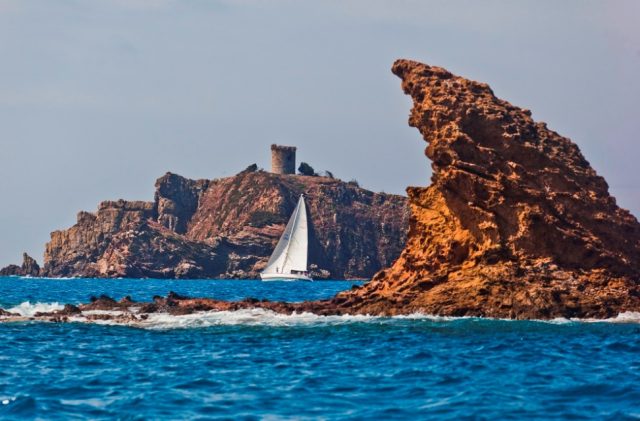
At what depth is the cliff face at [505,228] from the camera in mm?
35750

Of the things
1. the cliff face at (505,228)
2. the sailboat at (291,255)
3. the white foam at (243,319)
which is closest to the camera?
the white foam at (243,319)

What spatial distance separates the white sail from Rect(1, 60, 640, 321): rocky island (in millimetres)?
102502

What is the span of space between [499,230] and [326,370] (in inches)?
568

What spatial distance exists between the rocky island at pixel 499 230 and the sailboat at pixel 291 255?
103m

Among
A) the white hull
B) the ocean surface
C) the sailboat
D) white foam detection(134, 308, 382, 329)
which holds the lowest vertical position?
the ocean surface

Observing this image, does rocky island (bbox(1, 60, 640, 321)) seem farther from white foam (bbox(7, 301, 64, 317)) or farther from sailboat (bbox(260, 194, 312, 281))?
sailboat (bbox(260, 194, 312, 281))

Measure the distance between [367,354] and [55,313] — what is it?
16739mm

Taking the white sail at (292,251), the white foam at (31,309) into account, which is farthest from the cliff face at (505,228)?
the white sail at (292,251)

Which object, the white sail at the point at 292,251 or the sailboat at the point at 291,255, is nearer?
the white sail at the point at 292,251

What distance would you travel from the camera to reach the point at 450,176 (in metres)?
37.2

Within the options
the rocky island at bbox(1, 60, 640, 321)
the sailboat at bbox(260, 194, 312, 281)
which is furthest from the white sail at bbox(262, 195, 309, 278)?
the rocky island at bbox(1, 60, 640, 321)

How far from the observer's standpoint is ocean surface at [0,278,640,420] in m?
19.0

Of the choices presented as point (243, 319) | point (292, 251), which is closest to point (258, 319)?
point (243, 319)

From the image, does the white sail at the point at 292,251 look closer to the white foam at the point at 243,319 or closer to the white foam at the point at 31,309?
the white foam at the point at 31,309
